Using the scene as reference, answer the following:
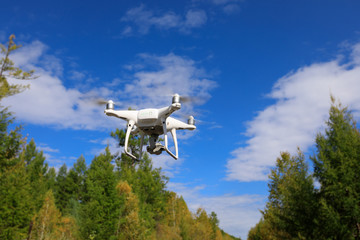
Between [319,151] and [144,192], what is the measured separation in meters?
30.2

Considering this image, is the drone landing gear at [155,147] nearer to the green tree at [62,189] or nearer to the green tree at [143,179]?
the green tree at [143,179]

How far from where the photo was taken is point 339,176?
15359mm

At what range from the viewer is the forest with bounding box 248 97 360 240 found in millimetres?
14266

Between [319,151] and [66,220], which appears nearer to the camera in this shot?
[319,151]

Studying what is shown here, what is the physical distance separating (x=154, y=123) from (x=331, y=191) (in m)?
10.5

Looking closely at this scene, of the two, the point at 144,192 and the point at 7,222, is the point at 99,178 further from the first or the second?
the point at 144,192

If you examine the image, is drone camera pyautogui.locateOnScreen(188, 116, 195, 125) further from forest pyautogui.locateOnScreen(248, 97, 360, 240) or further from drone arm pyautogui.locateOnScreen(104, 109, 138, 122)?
forest pyautogui.locateOnScreen(248, 97, 360, 240)

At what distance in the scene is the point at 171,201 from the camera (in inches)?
1864

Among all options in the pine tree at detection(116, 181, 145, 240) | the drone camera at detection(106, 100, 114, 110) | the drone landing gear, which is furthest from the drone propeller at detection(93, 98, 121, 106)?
the pine tree at detection(116, 181, 145, 240)

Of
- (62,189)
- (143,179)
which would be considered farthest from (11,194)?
(62,189)

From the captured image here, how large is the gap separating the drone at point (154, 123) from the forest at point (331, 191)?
8716 mm

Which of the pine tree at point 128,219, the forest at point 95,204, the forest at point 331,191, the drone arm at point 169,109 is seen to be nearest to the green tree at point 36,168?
the forest at point 95,204

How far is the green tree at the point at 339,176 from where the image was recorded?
557 inches

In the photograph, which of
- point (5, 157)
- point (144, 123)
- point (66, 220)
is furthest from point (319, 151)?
point (66, 220)
